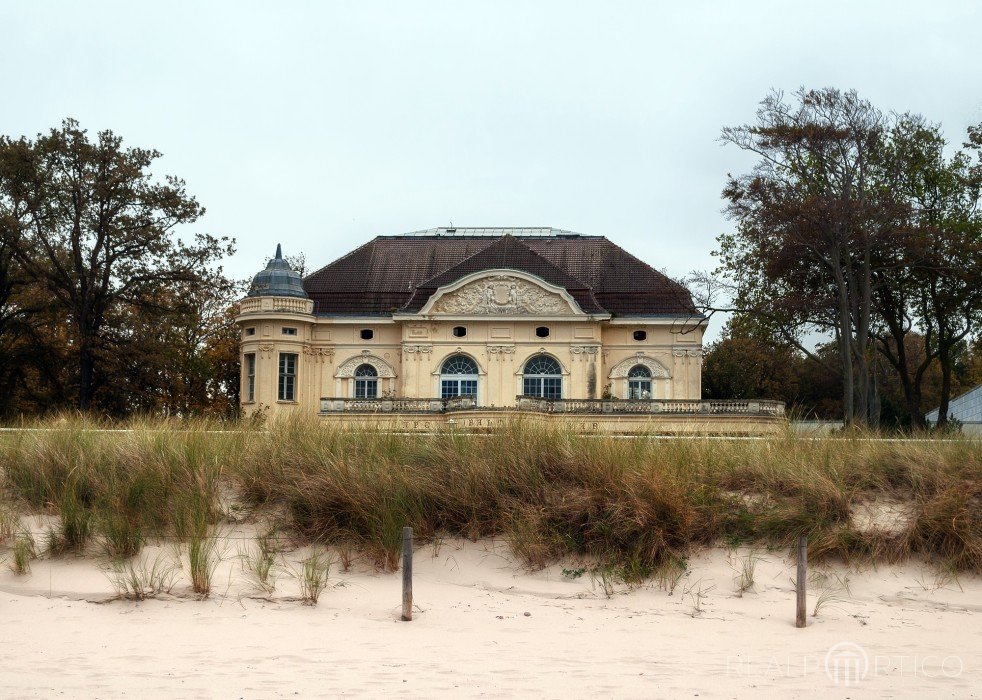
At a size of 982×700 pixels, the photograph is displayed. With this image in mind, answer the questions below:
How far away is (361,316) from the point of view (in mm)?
44531

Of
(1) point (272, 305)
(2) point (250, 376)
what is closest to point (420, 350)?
(1) point (272, 305)

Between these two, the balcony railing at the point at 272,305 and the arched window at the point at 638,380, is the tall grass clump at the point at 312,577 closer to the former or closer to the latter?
the balcony railing at the point at 272,305

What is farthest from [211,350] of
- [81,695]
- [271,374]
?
[81,695]

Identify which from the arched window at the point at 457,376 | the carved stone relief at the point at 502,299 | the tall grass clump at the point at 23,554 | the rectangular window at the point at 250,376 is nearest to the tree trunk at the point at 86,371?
the rectangular window at the point at 250,376

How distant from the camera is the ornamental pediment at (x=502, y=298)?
43094 mm

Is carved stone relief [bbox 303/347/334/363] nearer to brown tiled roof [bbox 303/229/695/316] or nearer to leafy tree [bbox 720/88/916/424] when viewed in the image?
brown tiled roof [bbox 303/229/695/316]

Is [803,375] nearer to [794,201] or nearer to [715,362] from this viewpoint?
[715,362]

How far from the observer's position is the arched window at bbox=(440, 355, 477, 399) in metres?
43.8

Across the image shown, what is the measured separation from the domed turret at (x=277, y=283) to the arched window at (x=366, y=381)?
3.62 m

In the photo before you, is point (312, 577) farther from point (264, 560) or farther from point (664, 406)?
point (664, 406)

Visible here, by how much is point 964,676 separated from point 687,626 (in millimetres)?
2756

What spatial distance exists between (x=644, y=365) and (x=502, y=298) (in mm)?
6133

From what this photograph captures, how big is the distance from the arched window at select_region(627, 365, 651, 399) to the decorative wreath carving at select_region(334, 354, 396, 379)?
365 inches

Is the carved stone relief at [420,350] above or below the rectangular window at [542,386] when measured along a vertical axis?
above
